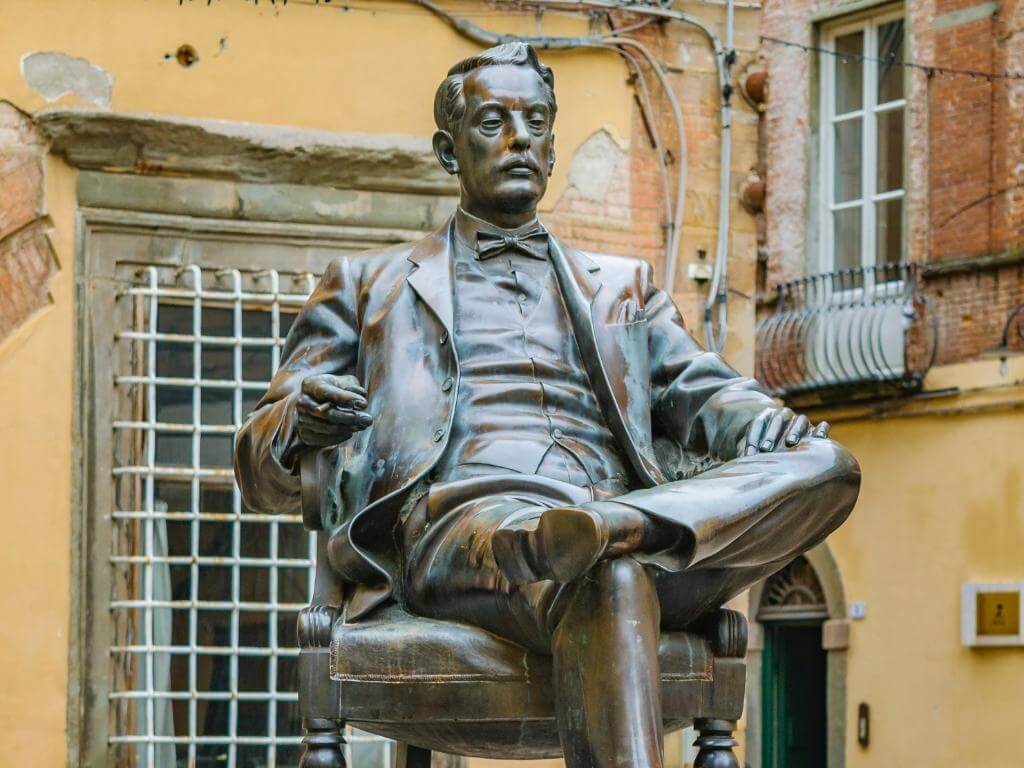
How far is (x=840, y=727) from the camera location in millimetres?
17438

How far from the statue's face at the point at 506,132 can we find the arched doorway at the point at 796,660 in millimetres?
12990

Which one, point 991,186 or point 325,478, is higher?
point 991,186

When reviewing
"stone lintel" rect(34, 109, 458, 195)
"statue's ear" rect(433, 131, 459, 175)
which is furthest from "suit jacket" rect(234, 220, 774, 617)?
"stone lintel" rect(34, 109, 458, 195)

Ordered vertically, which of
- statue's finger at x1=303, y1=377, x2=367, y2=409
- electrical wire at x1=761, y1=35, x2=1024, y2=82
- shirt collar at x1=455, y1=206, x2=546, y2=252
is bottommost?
statue's finger at x1=303, y1=377, x2=367, y2=409

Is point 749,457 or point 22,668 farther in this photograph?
point 22,668

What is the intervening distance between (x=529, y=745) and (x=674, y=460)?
662mm

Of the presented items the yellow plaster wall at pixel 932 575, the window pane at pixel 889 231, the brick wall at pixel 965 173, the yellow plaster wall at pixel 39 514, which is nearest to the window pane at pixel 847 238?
the window pane at pixel 889 231

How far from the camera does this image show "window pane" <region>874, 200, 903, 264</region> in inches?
712

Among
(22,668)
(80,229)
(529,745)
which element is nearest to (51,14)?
(80,229)

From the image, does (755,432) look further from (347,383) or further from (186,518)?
(186,518)

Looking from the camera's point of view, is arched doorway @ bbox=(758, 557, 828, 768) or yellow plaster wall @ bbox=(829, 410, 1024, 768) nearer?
yellow plaster wall @ bbox=(829, 410, 1024, 768)

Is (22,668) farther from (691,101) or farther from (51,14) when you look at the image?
(691,101)

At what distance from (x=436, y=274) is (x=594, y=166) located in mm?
4739

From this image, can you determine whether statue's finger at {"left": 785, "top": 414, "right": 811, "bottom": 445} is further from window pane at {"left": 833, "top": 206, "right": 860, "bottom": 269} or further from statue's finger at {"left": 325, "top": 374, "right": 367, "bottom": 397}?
window pane at {"left": 833, "top": 206, "right": 860, "bottom": 269}
